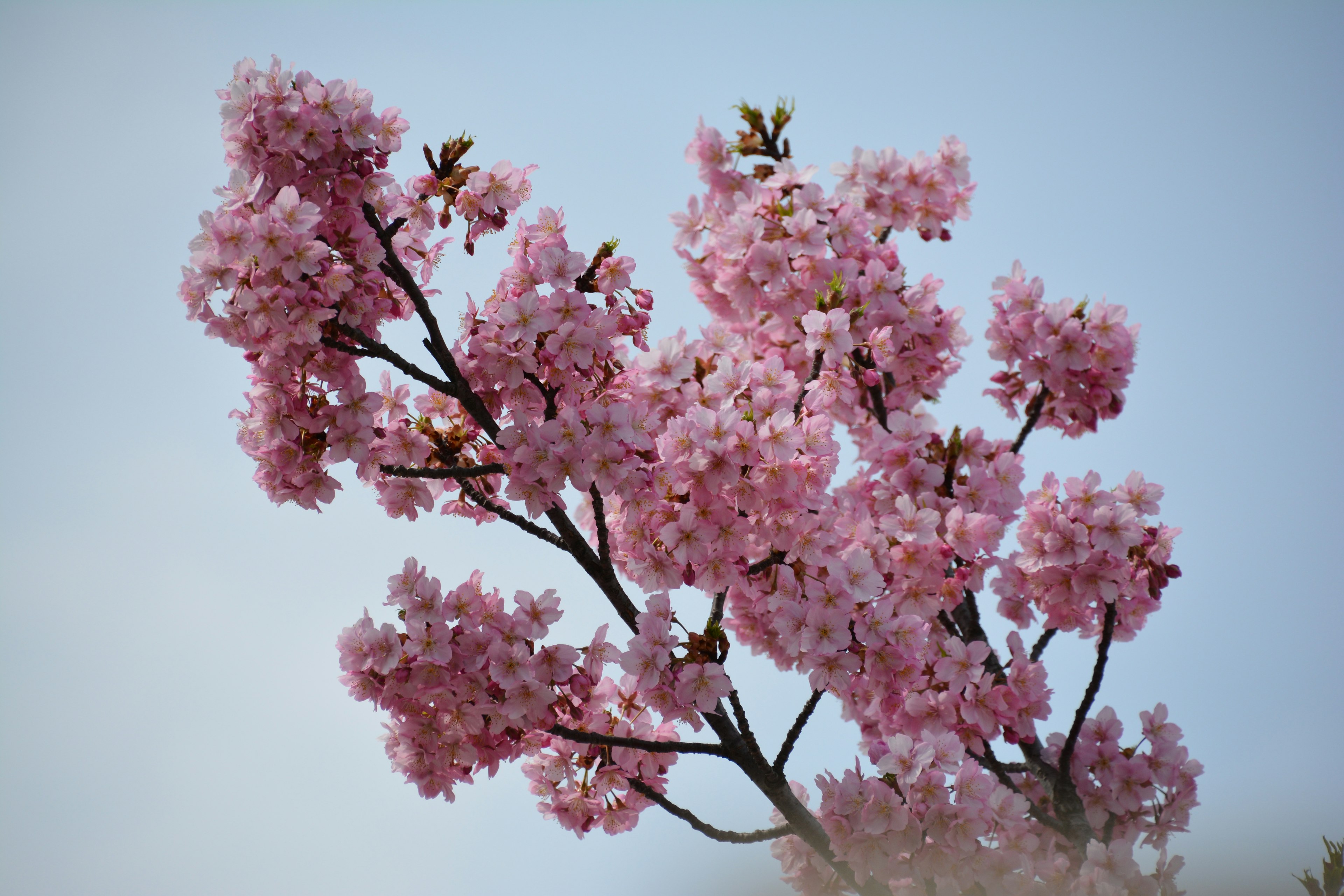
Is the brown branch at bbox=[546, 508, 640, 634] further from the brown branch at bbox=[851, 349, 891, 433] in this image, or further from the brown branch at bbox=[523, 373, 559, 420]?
the brown branch at bbox=[851, 349, 891, 433]

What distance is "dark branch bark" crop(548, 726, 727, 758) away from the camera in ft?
11.8

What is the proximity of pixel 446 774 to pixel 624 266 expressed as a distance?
2348 millimetres

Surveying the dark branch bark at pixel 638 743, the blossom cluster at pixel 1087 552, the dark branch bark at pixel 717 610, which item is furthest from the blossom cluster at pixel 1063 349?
the dark branch bark at pixel 638 743

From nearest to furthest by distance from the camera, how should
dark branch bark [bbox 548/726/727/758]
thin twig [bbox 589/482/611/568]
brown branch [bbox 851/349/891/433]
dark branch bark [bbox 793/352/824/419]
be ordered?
1. dark branch bark [bbox 548/726/727/758]
2. thin twig [bbox 589/482/611/568]
3. dark branch bark [bbox 793/352/824/419]
4. brown branch [bbox 851/349/891/433]

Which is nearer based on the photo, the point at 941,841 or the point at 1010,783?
the point at 941,841

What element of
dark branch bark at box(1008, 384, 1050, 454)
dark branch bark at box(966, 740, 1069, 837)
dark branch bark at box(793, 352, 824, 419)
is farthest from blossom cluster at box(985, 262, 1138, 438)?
dark branch bark at box(966, 740, 1069, 837)

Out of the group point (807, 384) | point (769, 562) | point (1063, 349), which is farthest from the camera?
point (1063, 349)

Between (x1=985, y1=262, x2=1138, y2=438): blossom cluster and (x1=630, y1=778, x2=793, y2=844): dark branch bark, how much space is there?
289cm

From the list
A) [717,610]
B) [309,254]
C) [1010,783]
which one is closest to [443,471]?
[309,254]

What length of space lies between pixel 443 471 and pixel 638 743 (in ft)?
4.62

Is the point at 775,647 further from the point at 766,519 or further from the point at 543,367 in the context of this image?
the point at 543,367

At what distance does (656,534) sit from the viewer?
3.80 meters

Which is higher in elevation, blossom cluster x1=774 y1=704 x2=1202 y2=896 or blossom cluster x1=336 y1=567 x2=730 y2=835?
blossom cluster x1=336 y1=567 x2=730 y2=835

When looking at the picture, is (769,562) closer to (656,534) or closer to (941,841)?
(656,534)
